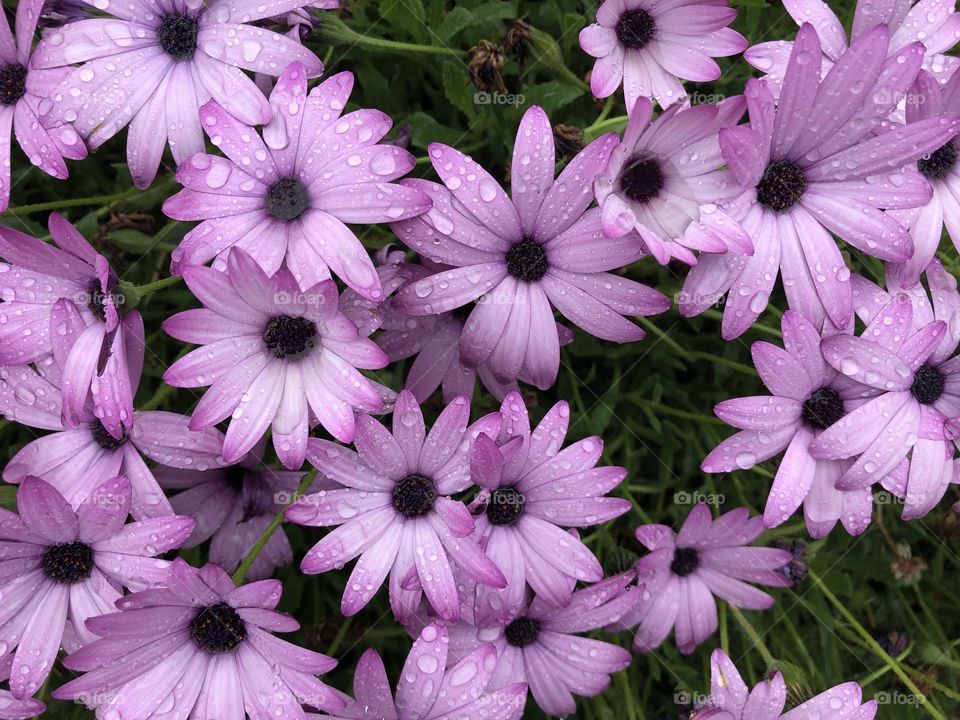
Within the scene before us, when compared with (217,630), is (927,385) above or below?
above

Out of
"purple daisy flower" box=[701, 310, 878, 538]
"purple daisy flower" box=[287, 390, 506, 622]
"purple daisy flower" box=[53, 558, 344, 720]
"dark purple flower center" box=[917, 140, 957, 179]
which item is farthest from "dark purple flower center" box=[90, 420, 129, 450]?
"dark purple flower center" box=[917, 140, 957, 179]

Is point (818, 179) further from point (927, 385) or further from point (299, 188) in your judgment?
point (299, 188)

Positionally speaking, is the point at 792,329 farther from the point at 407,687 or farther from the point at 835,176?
the point at 407,687

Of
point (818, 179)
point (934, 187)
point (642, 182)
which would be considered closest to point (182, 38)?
point (642, 182)

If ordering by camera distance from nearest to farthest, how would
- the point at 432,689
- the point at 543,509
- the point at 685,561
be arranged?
the point at 432,689 < the point at 543,509 < the point at 685,561

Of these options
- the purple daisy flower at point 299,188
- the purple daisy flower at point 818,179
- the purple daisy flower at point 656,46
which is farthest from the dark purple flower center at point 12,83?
the purple daisy flower at point 818,179

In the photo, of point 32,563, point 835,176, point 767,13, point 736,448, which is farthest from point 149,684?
point 767,13
